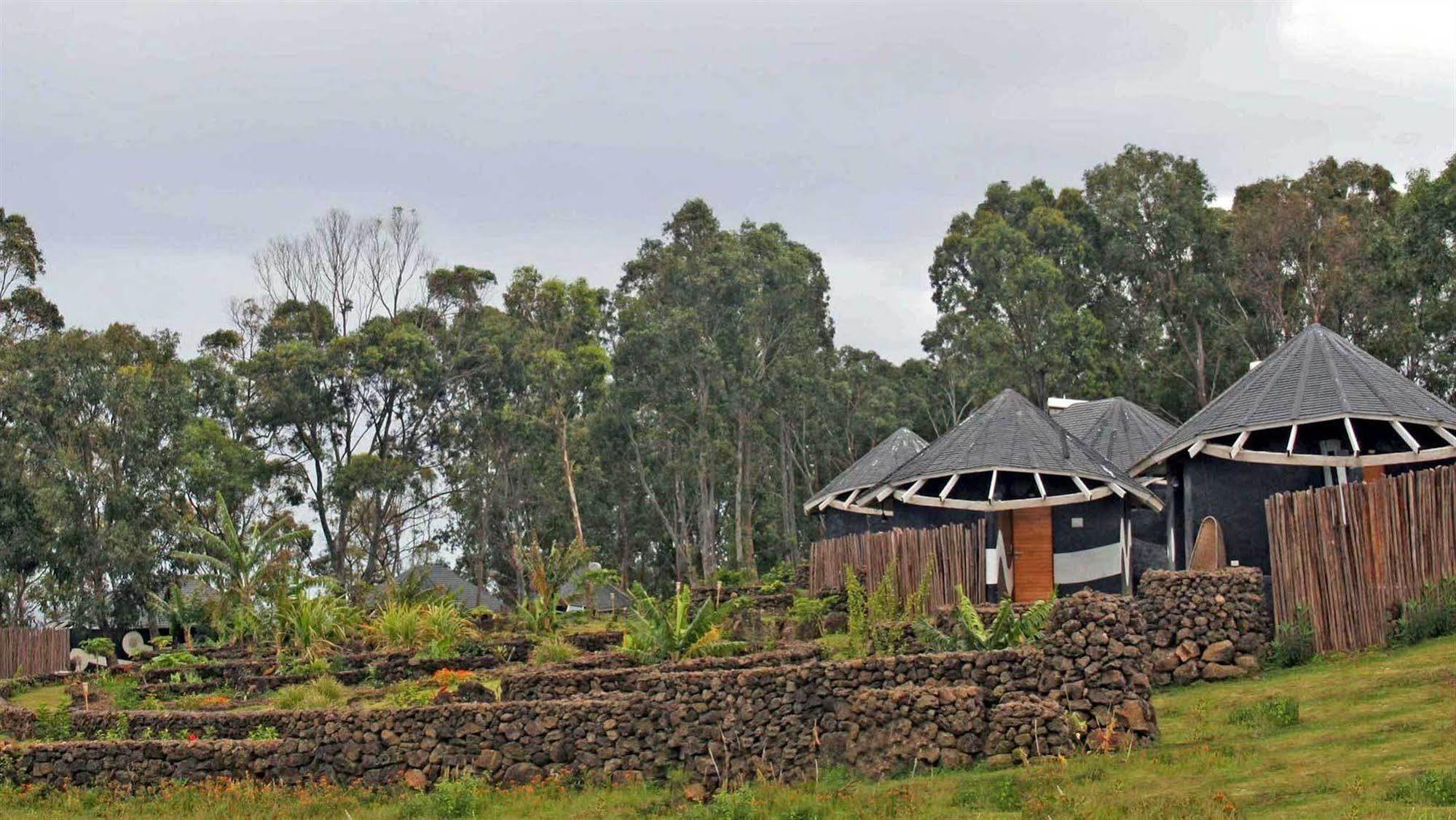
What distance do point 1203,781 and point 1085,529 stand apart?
1414 centimetres

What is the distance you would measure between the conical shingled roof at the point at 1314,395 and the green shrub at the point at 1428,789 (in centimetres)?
1119

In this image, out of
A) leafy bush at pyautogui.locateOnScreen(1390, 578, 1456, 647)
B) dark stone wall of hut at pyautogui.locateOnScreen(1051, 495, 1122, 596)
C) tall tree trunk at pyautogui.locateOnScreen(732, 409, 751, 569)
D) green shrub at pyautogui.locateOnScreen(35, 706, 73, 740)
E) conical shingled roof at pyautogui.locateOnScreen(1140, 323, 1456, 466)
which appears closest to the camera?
leafy bush at pyautogui.locateOnScreen(1390, 578, 1456, 647)

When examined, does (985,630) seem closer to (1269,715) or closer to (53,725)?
(1269,715)

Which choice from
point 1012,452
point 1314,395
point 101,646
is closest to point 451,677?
point 1012,452

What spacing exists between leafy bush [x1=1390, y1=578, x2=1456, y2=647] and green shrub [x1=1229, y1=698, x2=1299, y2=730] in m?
2.54

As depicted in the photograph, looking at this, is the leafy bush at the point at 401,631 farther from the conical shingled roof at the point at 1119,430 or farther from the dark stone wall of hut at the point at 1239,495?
the conical shingled roof at the point at 1119,430

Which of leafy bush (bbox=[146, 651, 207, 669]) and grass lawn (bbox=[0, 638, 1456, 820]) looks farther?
leafy bush (bbox=[146, 651, 207, 669])

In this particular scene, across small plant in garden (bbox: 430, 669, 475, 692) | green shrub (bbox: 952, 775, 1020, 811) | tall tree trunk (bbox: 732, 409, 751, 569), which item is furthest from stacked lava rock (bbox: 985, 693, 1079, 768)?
tall tree trunk (bbox: 732, 409, 751, 569)

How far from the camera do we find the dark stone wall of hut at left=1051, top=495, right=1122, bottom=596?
26047 mm

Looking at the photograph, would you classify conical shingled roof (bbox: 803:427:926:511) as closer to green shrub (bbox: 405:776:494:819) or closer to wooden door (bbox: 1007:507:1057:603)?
wooden door (bbox: 1007:507:1057:603)

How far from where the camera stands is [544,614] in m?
27.9

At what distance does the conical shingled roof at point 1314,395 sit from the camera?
21.5 meters

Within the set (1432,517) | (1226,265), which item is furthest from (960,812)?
(1226,265)

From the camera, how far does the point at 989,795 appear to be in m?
12.7
